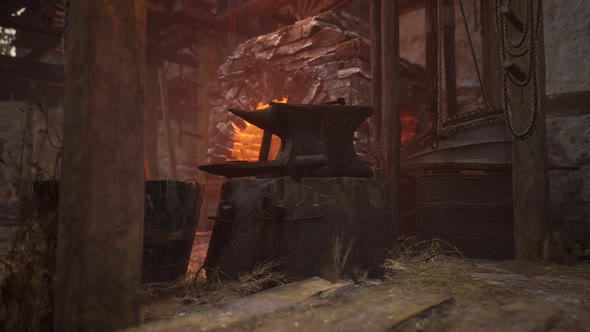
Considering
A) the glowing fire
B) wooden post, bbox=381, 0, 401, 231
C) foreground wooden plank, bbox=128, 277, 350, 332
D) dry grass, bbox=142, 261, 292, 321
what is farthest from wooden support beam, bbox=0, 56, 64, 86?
foreground wooden plank, bbox=128, 277, 350, 332

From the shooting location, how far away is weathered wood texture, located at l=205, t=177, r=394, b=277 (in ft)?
9.21

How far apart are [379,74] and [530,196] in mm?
2883

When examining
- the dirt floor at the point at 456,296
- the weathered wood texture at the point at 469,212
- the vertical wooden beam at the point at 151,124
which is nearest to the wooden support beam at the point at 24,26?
the vertical wooden beam at the point at 151,124

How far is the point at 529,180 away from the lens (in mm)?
3609

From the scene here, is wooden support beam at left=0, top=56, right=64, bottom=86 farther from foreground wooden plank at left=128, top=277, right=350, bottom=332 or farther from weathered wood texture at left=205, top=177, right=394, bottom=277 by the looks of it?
foreground wooden plank at left=128, top=277, right=350, bottom=332

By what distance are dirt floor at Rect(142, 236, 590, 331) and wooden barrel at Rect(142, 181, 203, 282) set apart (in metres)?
0.11

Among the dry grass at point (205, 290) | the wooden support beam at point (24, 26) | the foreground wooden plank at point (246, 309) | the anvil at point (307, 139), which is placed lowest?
the dry grass at point (205, 290)

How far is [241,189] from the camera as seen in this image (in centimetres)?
311

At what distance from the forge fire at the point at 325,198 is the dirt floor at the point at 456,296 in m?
0.01

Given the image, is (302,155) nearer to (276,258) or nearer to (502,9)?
(276,258)

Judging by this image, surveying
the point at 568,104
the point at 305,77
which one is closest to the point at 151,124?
the point at 305,77

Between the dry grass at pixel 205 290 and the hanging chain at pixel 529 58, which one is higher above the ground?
the hanging chain at pixel 529 58

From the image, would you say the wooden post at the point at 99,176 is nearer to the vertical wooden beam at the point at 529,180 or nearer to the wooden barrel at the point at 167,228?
the wooden barrel at the point at 167,228

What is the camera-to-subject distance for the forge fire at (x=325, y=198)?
5.06ft
